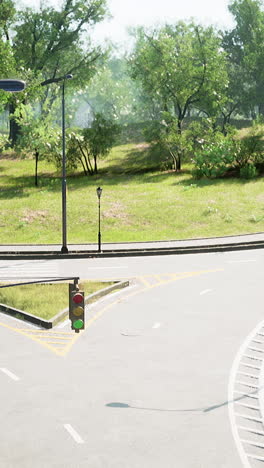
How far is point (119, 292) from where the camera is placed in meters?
28.7

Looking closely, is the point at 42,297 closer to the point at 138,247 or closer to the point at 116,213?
the point at 138,247

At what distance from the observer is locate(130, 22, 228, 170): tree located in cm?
7350

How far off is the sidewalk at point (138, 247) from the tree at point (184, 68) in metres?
30.5

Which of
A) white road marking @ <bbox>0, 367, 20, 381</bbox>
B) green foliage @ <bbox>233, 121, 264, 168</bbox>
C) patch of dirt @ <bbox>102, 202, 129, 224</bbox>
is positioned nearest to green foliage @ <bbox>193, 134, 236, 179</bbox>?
green foliage @ <bbox>233, 121, 264, 168</bbox>

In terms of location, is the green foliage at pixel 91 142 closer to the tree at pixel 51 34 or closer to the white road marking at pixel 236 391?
the tree at pixel 51 34

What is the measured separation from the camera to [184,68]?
73.0 m

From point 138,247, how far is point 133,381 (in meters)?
24.9

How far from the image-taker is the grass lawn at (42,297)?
25.2m

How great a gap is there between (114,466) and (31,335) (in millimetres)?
10245

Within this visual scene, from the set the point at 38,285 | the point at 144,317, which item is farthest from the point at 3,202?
the point at 144,317

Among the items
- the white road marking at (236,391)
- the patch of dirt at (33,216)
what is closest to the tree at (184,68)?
the patch of dirt at (33,216)

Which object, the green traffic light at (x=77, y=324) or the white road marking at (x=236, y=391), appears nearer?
the white road marking at (x=236, y=391)

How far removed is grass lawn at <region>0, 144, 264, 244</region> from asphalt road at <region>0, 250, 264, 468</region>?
1830cm

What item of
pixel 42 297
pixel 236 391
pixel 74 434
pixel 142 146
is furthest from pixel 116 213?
pixel 74 434
